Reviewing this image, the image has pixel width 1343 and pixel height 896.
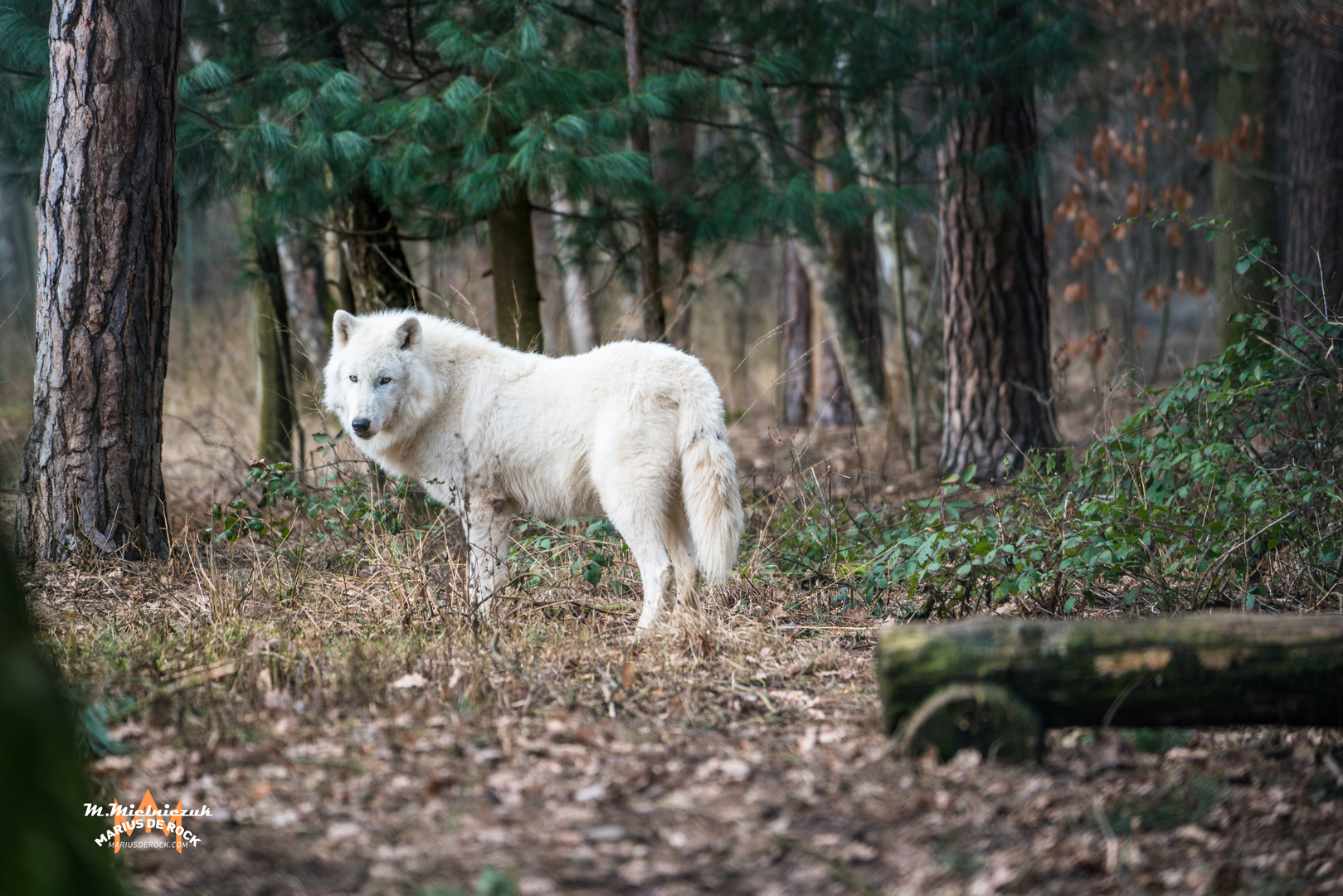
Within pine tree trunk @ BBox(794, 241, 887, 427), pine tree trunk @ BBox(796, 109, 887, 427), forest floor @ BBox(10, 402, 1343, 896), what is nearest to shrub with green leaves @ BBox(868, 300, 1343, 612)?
forest floor @ BBox(10, 402, 1343, 896)

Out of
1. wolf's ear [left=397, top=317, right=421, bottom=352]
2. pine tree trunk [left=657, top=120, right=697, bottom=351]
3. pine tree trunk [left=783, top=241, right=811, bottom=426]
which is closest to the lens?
wolf's ear [left=397, top=317, right=421, bottom=352]

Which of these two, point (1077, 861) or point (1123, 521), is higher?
point (1123, 521)

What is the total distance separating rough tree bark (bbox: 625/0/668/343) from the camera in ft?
21.9

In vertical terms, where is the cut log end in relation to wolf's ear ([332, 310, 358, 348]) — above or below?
below

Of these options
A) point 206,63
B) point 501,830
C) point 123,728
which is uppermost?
point 206,63

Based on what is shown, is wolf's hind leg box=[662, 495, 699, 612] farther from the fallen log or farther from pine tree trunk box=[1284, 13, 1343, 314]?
pine tree trunk box=[1284, 13, 1343, 314]

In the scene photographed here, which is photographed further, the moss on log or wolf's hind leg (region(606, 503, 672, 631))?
wolf's hind leg (region(606, 503, 672, 631))

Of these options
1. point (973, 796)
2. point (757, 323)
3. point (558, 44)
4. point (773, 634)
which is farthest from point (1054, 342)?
point (973, 796)

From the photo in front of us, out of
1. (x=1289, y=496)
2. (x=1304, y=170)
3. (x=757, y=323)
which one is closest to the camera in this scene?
(x=1289, y=496)

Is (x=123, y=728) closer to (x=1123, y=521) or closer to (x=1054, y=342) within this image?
(x=1123, y=521)

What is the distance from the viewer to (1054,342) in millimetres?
15758

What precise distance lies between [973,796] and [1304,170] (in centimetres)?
1017

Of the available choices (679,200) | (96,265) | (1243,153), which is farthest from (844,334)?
(96,265)

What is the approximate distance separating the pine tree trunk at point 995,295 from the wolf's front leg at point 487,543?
4.57 metres
